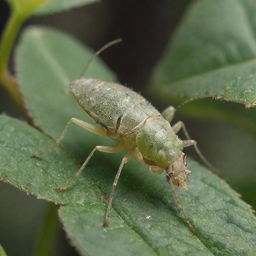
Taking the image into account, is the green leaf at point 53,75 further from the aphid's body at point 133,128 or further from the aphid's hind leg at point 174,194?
the aphid's hind leg at point 174,194

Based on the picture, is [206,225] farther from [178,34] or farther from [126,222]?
[178,34]

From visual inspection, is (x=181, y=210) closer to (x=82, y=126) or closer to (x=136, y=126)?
(x=136, y=126)

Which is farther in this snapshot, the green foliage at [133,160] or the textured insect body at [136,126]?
the textured insect body at [136,126]

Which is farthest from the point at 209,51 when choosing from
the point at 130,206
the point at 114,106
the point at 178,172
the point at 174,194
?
the point at 130,206

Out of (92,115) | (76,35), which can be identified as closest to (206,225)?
(92,115)

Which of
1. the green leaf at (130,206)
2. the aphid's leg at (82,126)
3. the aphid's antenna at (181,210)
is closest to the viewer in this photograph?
the green leaf at (130,206)

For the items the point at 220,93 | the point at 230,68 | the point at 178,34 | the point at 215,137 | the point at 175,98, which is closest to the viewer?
the point at 220,93

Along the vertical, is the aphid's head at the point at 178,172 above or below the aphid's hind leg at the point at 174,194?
above

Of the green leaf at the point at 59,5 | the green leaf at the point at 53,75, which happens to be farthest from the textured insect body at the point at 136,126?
the green leaf at the point at 59,5
